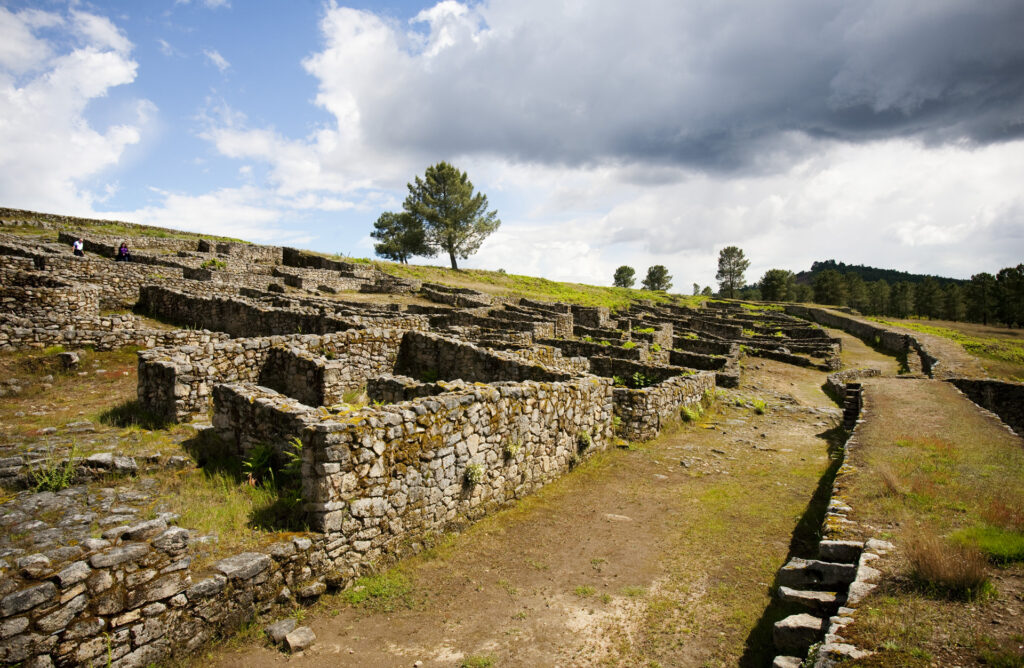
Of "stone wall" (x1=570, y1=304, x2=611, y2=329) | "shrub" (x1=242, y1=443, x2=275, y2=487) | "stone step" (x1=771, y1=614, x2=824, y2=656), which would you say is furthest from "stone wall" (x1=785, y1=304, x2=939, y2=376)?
"shrub" (x1=242, y1=443, x2=275, y2=487)

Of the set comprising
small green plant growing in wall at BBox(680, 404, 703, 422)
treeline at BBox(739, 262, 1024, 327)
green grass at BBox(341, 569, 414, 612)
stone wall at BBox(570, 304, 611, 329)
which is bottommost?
green grass at BBox(341, 569, 414, 612)

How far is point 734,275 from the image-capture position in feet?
409

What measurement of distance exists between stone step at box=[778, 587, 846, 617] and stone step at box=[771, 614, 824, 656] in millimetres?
208

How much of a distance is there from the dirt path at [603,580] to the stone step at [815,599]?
47cm

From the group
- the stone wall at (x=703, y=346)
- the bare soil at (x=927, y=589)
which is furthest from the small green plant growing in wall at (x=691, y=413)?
the stone wall at (x=703, y=346)

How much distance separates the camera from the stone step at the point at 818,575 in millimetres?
6074

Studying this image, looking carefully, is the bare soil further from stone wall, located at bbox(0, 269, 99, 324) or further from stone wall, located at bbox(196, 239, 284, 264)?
stone wall, located at bbox(196, 239, 284, 264)

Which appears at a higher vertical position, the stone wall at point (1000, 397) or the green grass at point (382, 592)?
the stone wall at point (1000, 397)

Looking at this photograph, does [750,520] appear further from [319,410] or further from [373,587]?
[319,410]

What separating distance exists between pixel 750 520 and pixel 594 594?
3.92 meters

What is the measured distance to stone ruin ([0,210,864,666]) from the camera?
4887mm

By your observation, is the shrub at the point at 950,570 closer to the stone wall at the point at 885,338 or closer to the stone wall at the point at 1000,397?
the stone wall at the point at 1000,397

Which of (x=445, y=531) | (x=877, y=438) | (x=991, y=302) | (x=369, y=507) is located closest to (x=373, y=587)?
(x=369, y=507)

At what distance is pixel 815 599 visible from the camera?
5.77m
